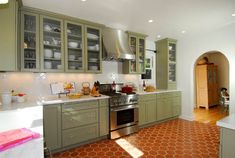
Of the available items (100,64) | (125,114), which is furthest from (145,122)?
(100,64)

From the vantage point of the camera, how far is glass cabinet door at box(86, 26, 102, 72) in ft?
11.3

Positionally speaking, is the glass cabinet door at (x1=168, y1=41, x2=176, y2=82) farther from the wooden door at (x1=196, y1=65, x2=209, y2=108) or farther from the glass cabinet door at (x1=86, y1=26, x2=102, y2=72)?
the glass cabinet door at (x1=86, y1=26, x2=102, y2=72)

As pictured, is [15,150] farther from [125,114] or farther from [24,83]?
[125,114]

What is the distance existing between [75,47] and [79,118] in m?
1.51

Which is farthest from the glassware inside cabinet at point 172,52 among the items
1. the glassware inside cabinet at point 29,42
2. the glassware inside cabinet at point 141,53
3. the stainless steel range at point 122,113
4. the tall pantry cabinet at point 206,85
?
the glassware inside cabinet at point 29,42

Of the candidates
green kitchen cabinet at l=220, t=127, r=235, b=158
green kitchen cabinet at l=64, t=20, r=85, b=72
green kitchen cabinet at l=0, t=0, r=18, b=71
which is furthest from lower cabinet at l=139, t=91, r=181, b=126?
green kitchen cabinet at l=0, t=0, r=18, b=71

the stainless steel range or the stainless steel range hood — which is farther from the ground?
the stainless steel range hood

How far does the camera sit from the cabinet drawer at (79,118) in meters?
2.76

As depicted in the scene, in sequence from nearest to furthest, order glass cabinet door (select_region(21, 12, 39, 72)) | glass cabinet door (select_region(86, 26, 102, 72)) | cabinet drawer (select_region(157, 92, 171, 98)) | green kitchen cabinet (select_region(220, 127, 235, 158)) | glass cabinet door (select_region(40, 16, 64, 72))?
1. green kitchen cabinet (select_region(220, 127, 235, 158))
2. glass cabinet door (select_region(21, 12, 39, 72))
3. glass cabinet door (select_region(40, 16, 64, 72))
4. glass cabinet door (select_region(86, 26, 102, 72))
5. cabinet drawer (select_region(157, 92, 171, 98))

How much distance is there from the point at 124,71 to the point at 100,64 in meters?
0.92

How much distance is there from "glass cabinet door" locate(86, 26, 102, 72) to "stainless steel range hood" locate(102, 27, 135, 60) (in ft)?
0.54

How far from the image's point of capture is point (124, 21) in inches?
133

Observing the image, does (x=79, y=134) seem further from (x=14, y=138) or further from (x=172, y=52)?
(x=172, y=52)

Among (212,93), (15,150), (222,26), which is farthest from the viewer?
(212,93)
